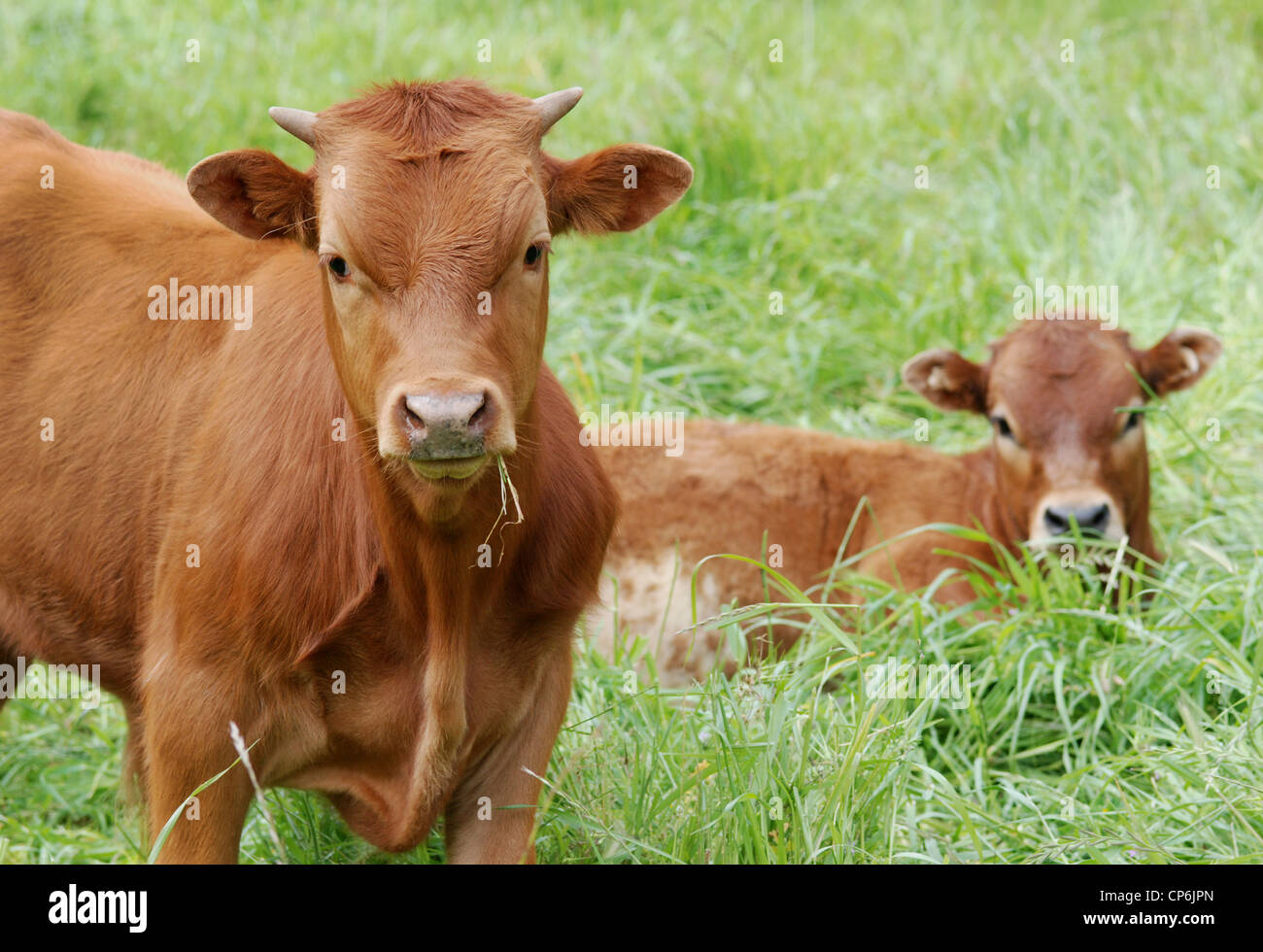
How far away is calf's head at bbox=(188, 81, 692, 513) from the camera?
321cm

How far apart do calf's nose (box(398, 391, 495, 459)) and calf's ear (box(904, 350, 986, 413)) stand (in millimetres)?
3651

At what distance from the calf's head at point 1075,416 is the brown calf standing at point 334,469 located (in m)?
2.57

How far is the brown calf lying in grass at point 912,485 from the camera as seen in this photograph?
6.10 metres

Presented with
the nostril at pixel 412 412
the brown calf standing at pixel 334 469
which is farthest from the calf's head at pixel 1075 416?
the nostril at pixel 412 412

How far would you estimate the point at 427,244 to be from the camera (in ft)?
11.0

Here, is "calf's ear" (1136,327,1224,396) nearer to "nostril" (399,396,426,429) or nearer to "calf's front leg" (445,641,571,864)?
"calf's front leg" (445,641,571,864)

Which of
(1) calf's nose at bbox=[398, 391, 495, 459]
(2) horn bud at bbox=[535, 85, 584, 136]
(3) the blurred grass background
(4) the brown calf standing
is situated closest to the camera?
(1) calf's nose at bbox=[398, 391, 495, 459]

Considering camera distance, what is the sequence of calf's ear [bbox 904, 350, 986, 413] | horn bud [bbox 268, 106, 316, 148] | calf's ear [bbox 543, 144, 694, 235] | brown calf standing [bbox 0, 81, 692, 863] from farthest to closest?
1. calf's ear [bbox 904, 350, 986, 413]
2. calf's ear [bbox 543, 144, 694, 235]
3. horn bud [bbox 268, 106, 316, 148]
4. brown calf standing [bbox 0, 81, 692, 863]

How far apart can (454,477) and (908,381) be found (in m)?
3.63

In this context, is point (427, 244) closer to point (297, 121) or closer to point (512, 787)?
point (297, 121)

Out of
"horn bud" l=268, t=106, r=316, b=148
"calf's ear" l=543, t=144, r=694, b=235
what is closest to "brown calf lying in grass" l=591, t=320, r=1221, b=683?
"calf's ear" l=543, t=144, r=694, b=235

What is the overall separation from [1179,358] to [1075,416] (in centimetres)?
57

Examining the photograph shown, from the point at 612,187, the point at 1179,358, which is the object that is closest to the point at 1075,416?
the point at 1179,358

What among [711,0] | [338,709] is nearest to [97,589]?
[338,709]
